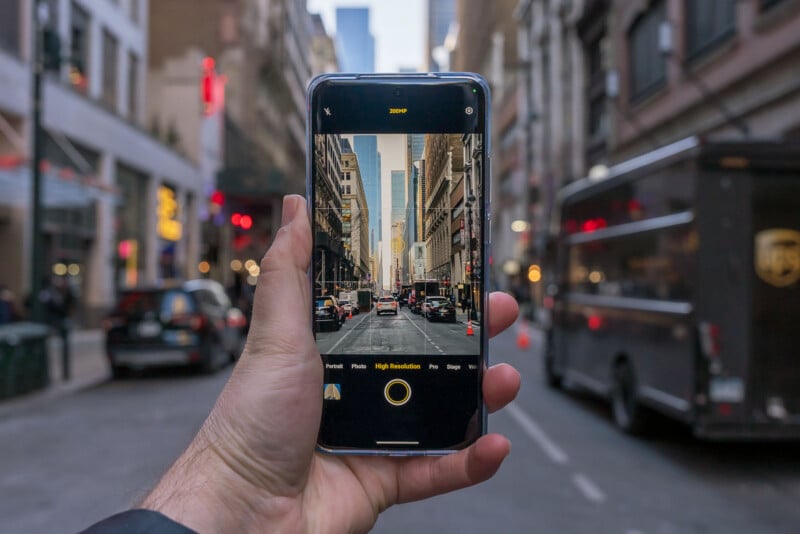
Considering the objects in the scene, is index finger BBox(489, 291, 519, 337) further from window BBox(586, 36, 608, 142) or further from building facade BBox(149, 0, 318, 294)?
window BBox(586, 36, 608, 142)

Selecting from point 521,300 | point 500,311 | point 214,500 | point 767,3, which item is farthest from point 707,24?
point 214,500

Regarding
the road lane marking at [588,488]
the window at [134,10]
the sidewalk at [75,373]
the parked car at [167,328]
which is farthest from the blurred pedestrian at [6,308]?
the road lane marking at [588,488]

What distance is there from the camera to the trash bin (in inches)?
498

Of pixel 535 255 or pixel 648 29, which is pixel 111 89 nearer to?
pixel 648 29

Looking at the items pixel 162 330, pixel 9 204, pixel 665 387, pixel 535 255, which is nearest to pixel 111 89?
pixel 9 204

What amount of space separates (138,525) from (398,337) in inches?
29.7

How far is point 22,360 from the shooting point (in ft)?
43.0

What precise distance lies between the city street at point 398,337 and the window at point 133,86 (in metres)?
31.6

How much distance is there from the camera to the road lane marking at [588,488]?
22.5ft

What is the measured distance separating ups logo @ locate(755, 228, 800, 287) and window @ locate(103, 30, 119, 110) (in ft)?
83.0

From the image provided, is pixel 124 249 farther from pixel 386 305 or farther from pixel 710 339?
pixel 386 305

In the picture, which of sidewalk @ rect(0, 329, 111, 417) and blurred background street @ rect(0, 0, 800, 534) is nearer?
blurred background street @ rect(0, 0, 800, 534)

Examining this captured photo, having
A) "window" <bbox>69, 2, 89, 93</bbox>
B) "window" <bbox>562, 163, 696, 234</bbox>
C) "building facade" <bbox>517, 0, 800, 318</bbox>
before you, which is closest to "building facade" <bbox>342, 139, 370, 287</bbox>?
"window" <bbox>562, 163, 696, 234</bbox>

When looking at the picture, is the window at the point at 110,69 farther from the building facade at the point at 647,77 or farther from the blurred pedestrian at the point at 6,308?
the building facade at the point at 647,77
